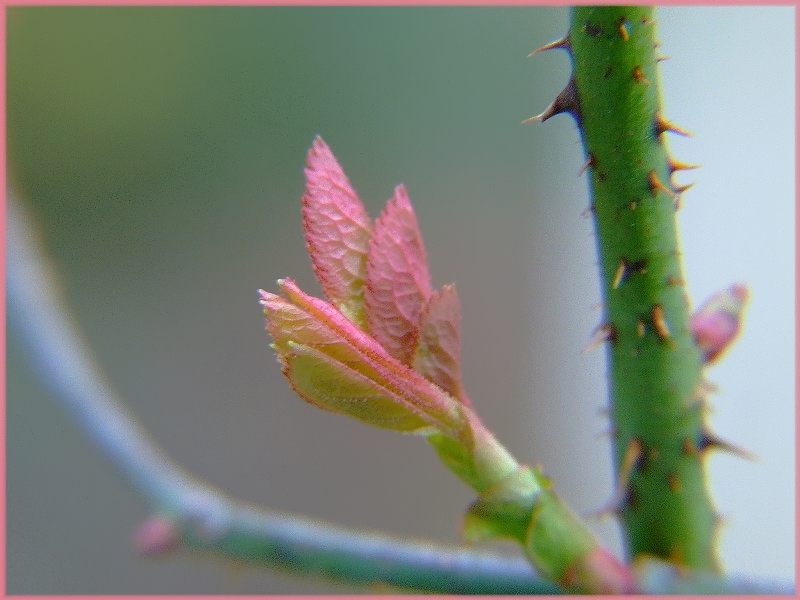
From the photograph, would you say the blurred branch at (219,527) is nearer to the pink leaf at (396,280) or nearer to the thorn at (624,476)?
the thorn at (624,476)

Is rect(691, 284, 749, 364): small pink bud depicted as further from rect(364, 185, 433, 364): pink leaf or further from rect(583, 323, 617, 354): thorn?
rect(364, 185, 433, 364): pink leaf

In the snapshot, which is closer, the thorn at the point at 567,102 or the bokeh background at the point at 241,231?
the thorn at the point at 567,102

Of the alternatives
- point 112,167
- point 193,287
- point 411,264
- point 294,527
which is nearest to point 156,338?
point 193,287

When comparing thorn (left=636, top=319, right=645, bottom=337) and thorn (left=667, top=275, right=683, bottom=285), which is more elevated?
thorn (left=667, top=275, right=683, bottom=285)

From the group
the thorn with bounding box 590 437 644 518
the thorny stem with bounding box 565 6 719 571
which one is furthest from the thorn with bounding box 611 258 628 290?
the thorn with bounding box 590 437 644 518

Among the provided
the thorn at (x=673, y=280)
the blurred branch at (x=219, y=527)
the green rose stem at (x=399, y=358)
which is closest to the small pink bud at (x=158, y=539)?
the blurred branch at (x=219, y=527)

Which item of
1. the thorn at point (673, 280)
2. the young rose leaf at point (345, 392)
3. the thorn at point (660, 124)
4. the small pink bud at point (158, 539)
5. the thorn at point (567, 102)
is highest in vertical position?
the thorn at point (567, 102)

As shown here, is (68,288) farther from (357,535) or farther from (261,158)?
(357,535)
